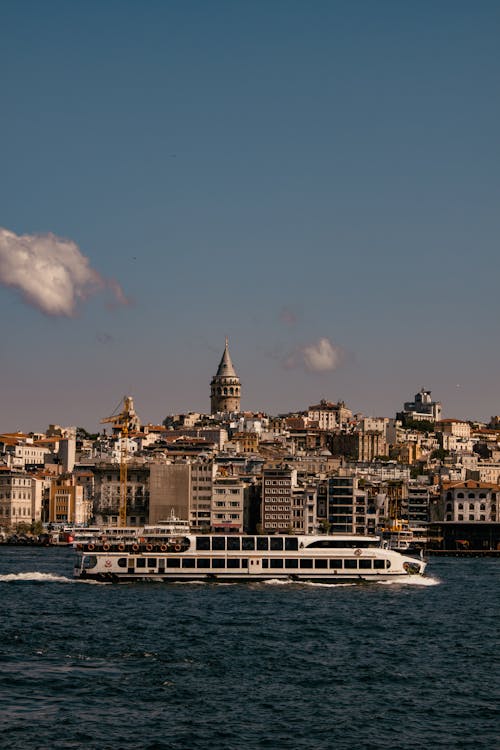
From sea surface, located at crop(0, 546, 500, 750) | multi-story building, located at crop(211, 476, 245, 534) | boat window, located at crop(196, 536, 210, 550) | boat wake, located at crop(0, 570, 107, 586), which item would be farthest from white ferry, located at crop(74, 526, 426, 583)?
multi-story building, located at crop(211, 476, 245, 534)

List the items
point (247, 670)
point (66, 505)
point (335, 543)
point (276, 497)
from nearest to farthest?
point (247, 670) < point (335, 543) < point (276, 497) < point (66, 505)

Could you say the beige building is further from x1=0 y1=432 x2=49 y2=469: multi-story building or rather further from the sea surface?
the sea surface

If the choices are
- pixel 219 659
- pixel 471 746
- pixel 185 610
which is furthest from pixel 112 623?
pixel 471 746

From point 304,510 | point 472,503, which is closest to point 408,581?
point 304,510

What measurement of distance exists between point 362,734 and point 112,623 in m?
19.6

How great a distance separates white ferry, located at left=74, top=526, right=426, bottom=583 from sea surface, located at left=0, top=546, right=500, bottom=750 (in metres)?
4.07

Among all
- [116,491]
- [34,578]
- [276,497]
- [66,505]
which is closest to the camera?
[34,578]

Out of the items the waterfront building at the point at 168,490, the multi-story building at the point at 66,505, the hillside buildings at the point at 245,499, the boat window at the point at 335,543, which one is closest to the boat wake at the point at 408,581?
the boat window at the point at 335,543

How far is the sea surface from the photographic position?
95.8 feet

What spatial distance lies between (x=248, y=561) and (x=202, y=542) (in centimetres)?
242

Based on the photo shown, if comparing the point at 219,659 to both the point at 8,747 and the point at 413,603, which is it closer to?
the point at 8,747

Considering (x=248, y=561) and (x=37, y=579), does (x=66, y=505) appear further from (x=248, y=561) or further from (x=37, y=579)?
(x=248, y=561)

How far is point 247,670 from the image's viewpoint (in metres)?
37.2

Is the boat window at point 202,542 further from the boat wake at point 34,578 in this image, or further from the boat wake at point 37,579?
the boat wake at point 34,578
